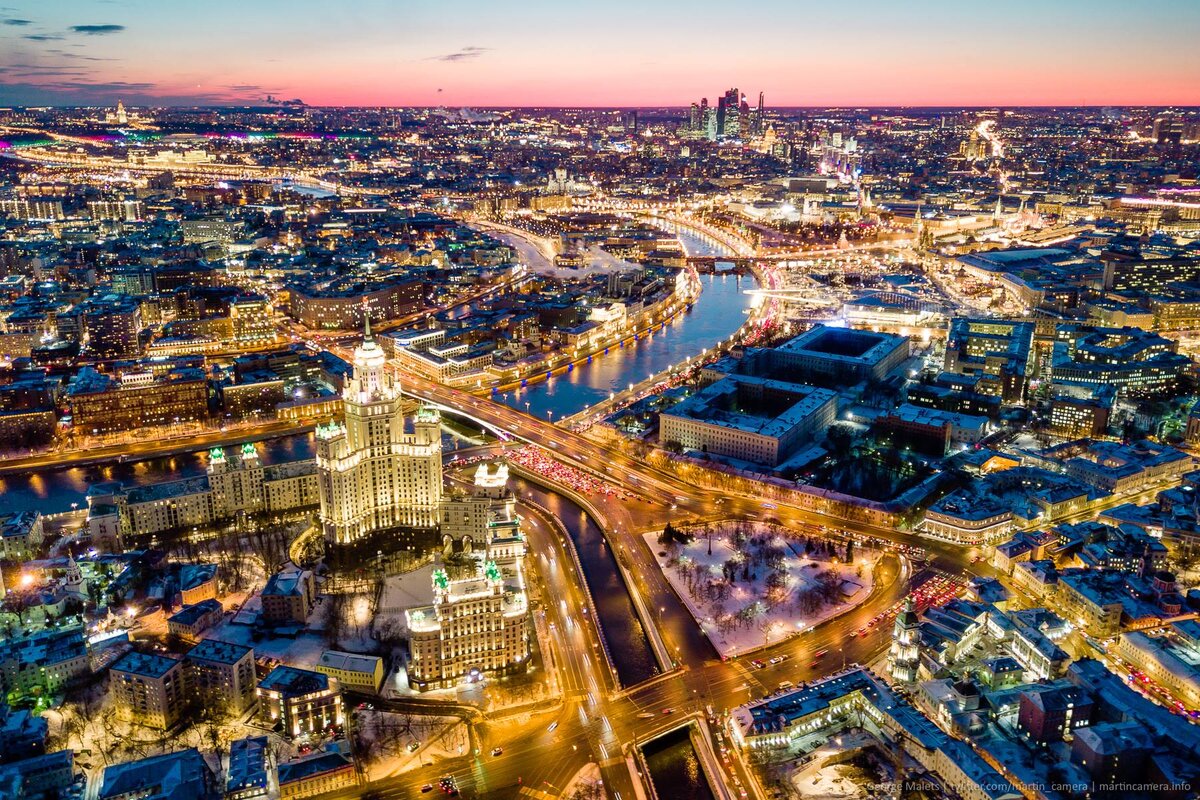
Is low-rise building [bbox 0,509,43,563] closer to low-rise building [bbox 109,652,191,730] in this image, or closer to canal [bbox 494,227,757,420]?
low-rise building [bbox 109,652,191,730]

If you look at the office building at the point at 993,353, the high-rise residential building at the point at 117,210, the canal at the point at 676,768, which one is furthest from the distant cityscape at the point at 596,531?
the high-rise residential building at the point at 117,210

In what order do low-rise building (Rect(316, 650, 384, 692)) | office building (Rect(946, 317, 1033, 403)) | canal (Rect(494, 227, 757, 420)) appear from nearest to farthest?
low-rise building (Rect(316, 650, 384, 692)), office building (Rect(946, 317, 1033, 403)), canal (Rect(494, 227, 757, 420))

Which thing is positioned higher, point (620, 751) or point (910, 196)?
point (910, 196)

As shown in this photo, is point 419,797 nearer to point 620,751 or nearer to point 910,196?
point 620,751

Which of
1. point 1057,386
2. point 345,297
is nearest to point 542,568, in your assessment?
point 1057,386

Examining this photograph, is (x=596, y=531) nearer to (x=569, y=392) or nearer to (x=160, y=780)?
(x=160, y=780)

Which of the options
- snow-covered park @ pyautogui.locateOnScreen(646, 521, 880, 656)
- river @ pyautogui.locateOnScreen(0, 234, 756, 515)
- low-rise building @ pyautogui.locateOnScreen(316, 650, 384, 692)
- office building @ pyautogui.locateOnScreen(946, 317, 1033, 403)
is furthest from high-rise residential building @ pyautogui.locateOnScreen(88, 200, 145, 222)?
low-rise building @ pyautogui.locateOnScreen(316, 650, 384, 692)

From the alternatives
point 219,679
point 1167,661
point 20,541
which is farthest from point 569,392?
point 1167,661
